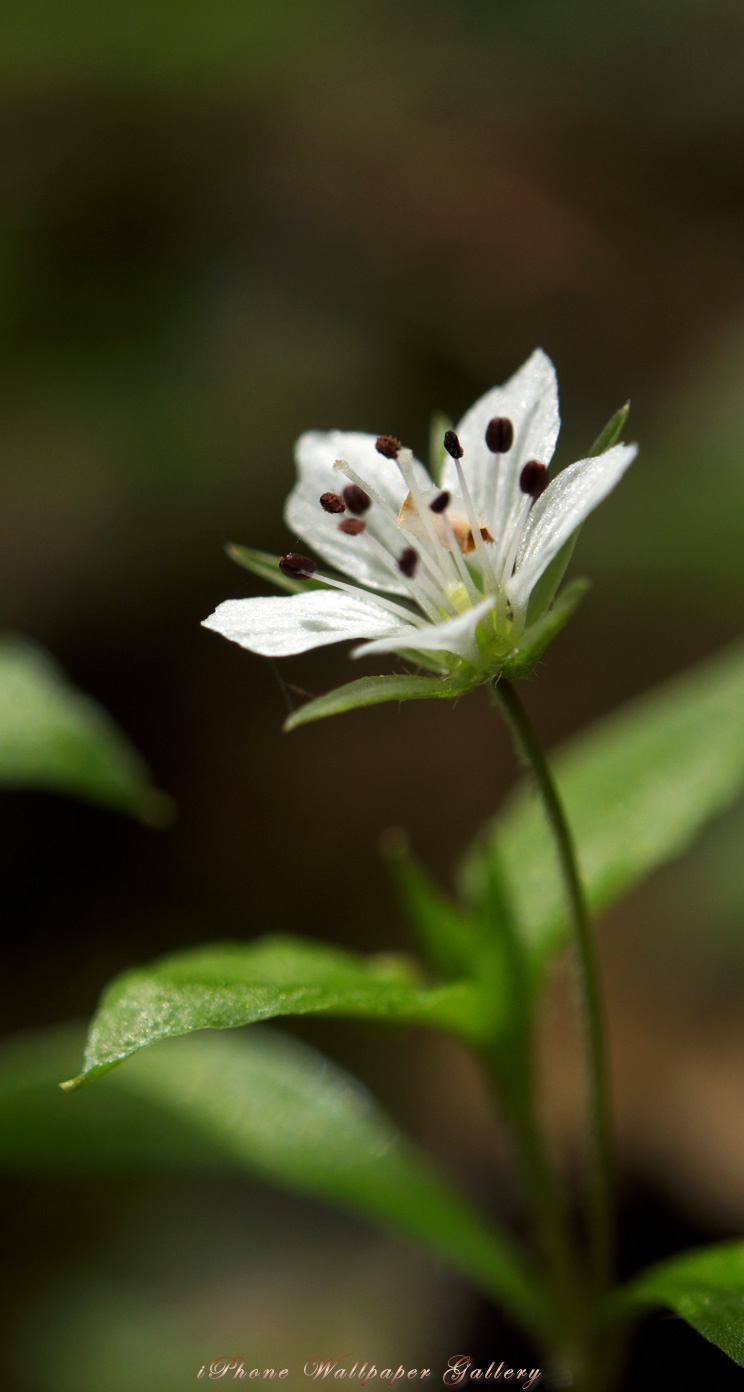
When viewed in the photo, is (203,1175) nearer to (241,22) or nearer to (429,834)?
(429,834)

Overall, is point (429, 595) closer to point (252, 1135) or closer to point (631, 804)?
point (631, 804)

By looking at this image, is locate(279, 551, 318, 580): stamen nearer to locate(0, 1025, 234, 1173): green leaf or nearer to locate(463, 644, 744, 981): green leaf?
locate(463, 644, 744, 981): green leaf

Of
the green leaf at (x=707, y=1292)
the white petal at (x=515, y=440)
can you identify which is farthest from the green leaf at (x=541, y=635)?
the green leaf at (x=707, y=1292)

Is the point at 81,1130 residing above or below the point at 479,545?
below

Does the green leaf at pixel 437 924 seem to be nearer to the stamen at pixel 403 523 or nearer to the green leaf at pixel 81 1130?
the stamen at pixel 403 523

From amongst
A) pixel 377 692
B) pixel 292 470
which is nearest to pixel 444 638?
pixel 377 692

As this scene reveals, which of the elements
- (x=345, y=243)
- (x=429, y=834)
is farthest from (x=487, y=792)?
(x=345, y=243)
